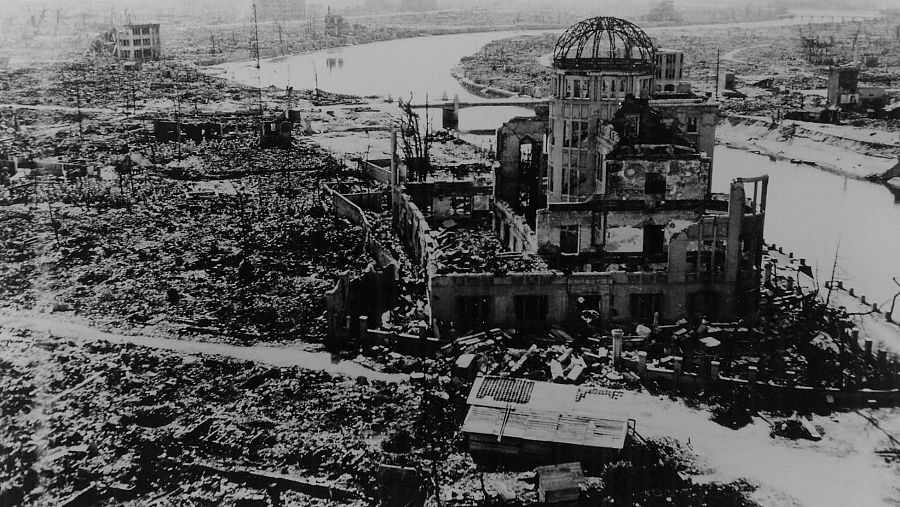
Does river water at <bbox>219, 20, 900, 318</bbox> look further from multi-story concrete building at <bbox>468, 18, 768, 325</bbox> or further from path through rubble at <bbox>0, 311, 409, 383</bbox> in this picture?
path through rubble at <bbox>0, 311, 409, 383</bbox>

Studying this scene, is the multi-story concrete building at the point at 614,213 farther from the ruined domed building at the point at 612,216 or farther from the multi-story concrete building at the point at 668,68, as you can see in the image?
the multi-story concrete building at the point at 668,68

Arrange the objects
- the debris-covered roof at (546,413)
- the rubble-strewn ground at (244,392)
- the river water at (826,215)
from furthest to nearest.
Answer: the river water at (826,215)
the debris-covered roof at (546,413)
the rubble-strewn ground at (244,392)

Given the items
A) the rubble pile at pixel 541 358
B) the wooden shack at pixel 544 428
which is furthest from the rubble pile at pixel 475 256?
the wooden shack at pixel 544 428

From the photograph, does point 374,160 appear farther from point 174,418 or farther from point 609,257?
point 174,418

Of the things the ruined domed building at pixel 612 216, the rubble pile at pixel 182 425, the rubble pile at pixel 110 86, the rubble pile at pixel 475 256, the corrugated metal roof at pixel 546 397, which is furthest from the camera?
the rubble pile at pixel 110 86

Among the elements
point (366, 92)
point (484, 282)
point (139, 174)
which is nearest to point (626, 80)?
point (484, 282)

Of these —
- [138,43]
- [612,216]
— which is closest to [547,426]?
[612,216]
